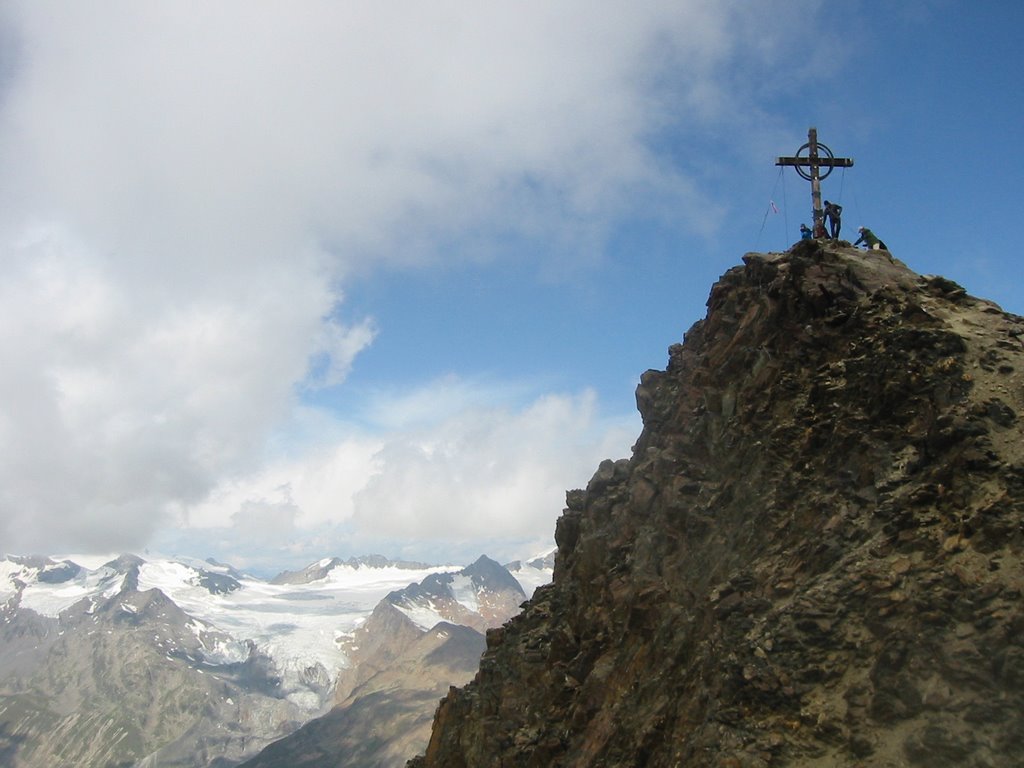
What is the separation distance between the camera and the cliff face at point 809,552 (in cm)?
2262

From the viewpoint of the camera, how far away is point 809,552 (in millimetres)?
27156

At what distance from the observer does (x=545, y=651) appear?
4134 centimetres

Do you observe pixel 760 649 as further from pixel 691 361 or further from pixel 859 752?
pixel 691 361

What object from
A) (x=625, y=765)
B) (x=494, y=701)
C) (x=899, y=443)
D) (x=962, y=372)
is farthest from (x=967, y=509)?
(x=494, y=701)

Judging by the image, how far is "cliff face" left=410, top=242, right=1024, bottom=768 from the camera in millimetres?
22625

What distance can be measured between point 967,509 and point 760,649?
24.6 ft

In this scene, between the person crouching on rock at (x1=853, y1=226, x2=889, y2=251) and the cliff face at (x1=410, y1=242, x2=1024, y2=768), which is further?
the person crouching on rock at (x1=853, y1=226, x2=889, y2=251)

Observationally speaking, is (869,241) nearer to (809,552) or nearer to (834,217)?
(834,217)

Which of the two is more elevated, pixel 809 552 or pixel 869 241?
pixel 869 241

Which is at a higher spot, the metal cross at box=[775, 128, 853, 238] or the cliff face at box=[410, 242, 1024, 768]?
the metal cross at box=[775, 128, 853, 238]

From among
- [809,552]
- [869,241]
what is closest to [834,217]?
[869,241]

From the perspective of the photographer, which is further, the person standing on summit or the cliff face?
the person standing on summit

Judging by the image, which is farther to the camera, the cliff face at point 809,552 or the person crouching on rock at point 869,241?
the person crouching on rock at point 869,241

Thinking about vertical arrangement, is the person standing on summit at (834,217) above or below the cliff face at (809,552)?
above
